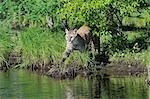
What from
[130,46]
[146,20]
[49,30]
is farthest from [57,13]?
[146,20]

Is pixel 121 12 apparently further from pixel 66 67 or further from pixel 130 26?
pixel 130 26

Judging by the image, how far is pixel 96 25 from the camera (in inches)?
1258

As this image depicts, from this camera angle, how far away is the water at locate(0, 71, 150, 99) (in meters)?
24.3

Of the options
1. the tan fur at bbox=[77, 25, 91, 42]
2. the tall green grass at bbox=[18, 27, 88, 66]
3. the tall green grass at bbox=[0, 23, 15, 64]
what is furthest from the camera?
the tall green grass at bbox=[0, 23, 15, 64]

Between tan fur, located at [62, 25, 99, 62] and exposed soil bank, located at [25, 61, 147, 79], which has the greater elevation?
tan fur, located at [62, 25, 99, 62]

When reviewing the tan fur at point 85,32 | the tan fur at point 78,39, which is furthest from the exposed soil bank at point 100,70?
the tan fur at point 85,32

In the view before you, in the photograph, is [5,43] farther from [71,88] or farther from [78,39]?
[71,88]

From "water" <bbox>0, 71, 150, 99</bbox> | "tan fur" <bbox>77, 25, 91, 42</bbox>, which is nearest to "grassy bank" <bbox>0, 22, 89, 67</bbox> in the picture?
"tan fur" <bbox>77, 25, 91, 42</bbox>

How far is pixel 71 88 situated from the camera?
1028 inches

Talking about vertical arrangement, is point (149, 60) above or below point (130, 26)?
below

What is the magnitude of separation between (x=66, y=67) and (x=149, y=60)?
14.6ft

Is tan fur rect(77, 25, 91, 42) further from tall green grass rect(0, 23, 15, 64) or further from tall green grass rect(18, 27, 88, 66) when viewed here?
tall green grass rect(0, 23, 15, 64)

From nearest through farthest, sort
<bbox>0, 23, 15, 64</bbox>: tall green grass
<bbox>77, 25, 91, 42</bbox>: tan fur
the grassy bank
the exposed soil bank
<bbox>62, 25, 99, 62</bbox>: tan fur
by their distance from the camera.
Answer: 1. the exposed soil bank
2. the grassy bank
3. <bbox>62, 25, 99, 62</bbox>: tan fur
4. <bbox>77, 25, 91, 42</bbox>: tan fur
5. <bbox>0, 23, 15, 64</bbox>: tall green grass

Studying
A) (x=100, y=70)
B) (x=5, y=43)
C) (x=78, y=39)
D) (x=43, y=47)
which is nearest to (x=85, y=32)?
(x=78, y=39)
